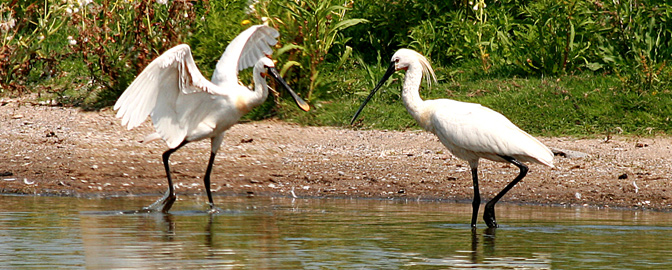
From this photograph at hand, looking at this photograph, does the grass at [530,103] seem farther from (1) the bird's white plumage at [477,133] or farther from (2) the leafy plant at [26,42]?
(2) the leafy plant at [26,42]

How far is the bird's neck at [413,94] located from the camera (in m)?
8.34

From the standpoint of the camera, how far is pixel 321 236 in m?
7.25

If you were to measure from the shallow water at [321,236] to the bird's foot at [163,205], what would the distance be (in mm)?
147

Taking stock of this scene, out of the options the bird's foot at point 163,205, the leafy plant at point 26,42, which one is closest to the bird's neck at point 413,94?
the bird's foot at point 163,205

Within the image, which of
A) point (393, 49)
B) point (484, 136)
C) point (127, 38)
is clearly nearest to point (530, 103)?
point (393, 49)

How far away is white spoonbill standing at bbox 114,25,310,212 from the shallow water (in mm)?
582

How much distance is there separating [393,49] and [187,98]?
5.22 meters

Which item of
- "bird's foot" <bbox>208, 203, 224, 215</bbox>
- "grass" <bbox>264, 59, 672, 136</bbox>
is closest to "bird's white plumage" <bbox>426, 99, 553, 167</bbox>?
"bird's foot" <bbox>208, 203, 224, 215</bbox>

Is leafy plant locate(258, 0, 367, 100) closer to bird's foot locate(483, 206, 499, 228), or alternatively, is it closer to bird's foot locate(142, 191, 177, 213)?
bird's foot locate(142, 191, 177, 213)

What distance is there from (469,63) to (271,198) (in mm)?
4244

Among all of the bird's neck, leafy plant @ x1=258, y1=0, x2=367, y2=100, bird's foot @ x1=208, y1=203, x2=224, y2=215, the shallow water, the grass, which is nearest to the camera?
the shallow water

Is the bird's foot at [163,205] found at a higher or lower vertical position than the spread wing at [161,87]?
lower

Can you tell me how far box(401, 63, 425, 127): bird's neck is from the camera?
27.3 feet

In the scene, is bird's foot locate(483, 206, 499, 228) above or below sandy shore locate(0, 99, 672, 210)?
below
